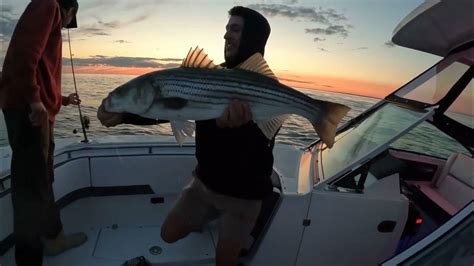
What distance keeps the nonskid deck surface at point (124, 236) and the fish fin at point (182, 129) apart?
Result: 181 centimetres

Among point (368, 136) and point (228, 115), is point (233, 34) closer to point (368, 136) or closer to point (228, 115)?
point (228, 115)

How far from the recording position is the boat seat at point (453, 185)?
3.89 m

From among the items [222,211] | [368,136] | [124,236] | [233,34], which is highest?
[233,34]

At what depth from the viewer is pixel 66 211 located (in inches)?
163

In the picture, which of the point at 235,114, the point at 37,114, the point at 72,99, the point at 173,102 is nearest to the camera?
the point at 173,102

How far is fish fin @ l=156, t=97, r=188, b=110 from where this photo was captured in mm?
2246

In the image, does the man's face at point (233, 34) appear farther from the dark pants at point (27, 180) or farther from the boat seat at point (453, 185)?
the boat seat at point (453, 185)

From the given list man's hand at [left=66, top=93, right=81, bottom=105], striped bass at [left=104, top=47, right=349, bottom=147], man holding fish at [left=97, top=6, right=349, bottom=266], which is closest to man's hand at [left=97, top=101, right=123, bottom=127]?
man holding fish at [left=97, top=6, right=349, bottom=266]

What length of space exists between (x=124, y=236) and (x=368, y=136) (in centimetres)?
275

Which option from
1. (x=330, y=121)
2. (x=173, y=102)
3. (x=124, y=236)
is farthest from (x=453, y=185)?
(x=124, y=236)

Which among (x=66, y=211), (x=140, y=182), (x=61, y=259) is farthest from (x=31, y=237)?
(x=140, y=182)

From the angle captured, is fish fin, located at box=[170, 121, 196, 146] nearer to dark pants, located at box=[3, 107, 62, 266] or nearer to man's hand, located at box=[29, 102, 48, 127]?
man's hand, located at box=[29, 102, 48, 127]

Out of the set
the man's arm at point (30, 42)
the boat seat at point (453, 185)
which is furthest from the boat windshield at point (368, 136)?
the man's arm at point (30, 42)

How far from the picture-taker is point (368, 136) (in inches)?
135
